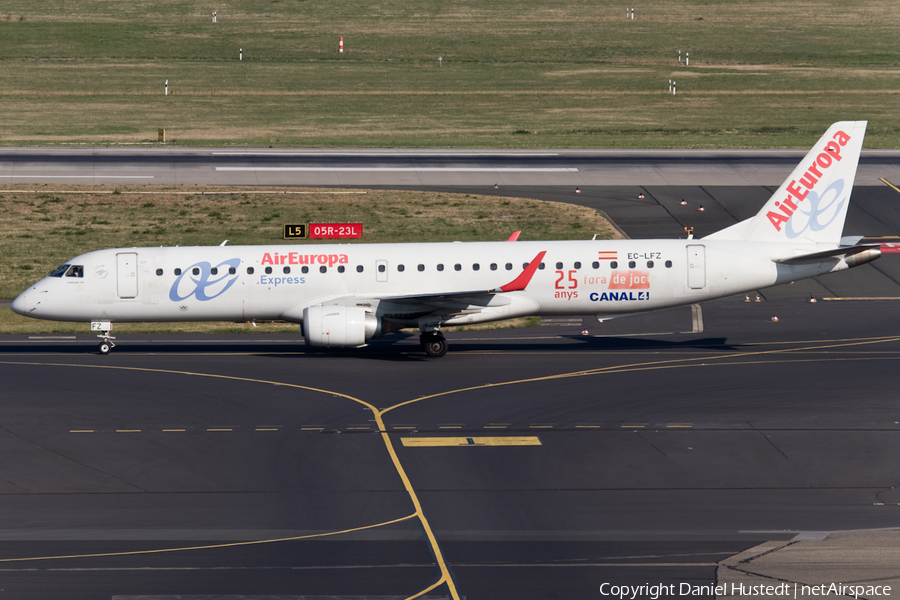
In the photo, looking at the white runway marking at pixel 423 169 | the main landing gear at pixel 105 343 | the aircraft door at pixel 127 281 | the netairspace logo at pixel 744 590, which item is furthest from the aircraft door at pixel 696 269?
the white runway marking at pixel 423 169

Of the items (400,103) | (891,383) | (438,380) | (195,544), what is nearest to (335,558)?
(195,544)

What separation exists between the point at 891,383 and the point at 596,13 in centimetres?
13000

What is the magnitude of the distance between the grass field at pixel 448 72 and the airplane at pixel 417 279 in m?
43.2

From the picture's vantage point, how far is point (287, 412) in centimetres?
3231

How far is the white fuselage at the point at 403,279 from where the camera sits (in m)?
39.4

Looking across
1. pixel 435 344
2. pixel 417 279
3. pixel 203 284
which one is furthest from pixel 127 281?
pixel 435 344

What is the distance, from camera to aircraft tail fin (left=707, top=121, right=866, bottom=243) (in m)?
40.2

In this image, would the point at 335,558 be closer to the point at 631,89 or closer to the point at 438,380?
the point at 438,380

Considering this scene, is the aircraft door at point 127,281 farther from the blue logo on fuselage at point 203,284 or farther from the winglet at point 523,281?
the winglet at point 523,281

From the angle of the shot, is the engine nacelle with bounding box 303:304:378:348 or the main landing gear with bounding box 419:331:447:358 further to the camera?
the main landing gear with bounding box 419:331:447:358

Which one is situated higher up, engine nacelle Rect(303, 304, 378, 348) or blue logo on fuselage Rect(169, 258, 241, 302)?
blue logo on fuselage Rect(169, 258, 241, 302)

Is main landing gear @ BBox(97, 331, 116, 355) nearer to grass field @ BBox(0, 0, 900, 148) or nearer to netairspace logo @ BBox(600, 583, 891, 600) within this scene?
netairspace logo @ BBox(600, 583, 891, 600)

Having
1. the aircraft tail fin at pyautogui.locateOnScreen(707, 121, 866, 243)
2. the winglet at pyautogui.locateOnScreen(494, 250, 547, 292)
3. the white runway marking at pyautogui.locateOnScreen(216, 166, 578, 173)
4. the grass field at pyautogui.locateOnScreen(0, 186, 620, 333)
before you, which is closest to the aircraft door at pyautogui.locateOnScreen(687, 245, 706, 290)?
the aircraft tail fin at pyautogui.locateOnScreen(707, 121, 866, 243)

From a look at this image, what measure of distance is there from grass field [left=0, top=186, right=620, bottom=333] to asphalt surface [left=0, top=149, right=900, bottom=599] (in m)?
12.7
